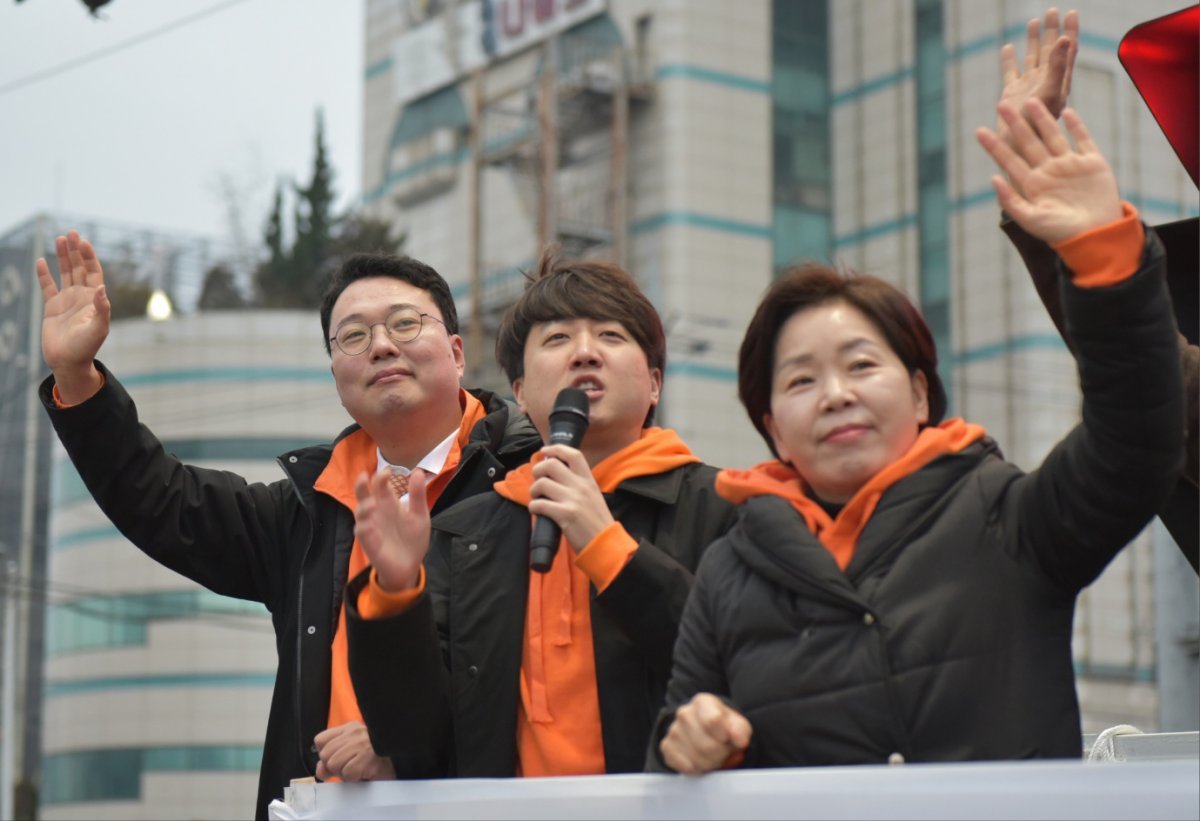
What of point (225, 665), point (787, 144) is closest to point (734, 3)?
point (787, 144)

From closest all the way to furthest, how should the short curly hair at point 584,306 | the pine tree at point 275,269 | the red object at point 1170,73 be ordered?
1. the red object at point 1170,73
2. the short curly hair at point 584,306
3. the pine tree at point 275,269

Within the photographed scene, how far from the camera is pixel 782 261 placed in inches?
1359

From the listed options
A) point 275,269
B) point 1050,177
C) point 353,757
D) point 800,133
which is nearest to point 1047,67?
point 1050,177

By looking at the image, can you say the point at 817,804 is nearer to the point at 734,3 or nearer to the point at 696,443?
the point at 696,443

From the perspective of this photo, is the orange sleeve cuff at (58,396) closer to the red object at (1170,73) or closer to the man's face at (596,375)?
the man's face at (596,375)

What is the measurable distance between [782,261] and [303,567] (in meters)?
30.7

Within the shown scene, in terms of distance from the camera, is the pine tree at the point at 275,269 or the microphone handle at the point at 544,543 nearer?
the microphone handle at the point at 544,543

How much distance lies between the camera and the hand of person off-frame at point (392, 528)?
315cm

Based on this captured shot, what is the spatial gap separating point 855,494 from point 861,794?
0.50 metres

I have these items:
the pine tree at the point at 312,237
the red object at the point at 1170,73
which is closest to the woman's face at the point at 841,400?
the red object at the point at 1170,73

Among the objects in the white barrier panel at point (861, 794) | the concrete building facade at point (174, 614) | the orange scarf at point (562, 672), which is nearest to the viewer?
the white barrier panel at point (861, 794)

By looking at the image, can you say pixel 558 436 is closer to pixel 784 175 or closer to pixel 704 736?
pixel 704 736

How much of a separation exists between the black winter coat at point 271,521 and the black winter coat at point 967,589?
137 centimetres

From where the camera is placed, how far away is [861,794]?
102 inches
